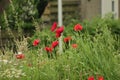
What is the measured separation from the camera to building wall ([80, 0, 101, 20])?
14.9 meters

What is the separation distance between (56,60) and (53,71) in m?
0.37

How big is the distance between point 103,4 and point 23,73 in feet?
35.3

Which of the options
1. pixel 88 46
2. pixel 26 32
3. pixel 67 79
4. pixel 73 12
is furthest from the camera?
pixel 73 12

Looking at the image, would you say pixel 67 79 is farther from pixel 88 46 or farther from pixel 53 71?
pixel 88 46

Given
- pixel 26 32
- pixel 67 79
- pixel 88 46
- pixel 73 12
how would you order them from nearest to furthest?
pixel 67 79
pixel 88 46
pixel 26 32
pixel 73 12

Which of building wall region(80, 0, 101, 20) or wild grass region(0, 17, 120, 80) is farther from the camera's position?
building wall region(80, 0, 101, 20)

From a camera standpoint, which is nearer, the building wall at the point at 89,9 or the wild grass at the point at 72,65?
the wild grass at the point at 72,65

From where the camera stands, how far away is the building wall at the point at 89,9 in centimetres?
1490

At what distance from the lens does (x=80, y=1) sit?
14969mm

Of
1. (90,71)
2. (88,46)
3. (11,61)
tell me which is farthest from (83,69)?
(11,61)

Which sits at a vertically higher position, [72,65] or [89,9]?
[72,65]

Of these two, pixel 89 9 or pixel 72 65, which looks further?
pixel 89 9

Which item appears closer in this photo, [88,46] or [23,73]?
[23,73]

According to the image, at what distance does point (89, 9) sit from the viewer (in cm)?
1495
